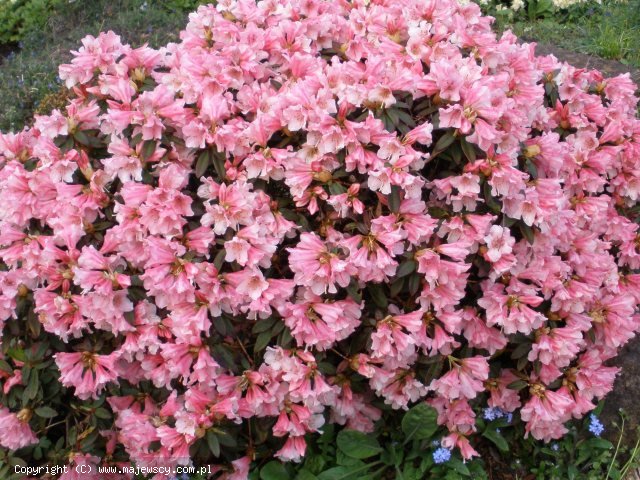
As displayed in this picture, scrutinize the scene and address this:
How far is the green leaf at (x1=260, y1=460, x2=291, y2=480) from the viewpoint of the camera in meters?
2.76

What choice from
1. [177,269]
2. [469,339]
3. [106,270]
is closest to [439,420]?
[469,339]

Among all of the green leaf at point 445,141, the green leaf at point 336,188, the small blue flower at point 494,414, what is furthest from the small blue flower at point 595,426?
the green leaf at point 336,188

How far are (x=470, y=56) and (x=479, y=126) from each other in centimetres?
37

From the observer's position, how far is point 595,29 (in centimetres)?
586

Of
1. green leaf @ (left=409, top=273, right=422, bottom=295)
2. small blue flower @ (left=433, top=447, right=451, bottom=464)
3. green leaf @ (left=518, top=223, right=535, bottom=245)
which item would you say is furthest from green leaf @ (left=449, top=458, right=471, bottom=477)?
green leaf @ (left=518, top=223, right=535, bottom=245)

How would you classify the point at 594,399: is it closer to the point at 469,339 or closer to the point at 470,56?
the point at 469,339

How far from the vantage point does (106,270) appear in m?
2.43

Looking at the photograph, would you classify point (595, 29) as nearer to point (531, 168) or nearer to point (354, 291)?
point (531, 168)

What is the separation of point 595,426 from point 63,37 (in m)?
5.09

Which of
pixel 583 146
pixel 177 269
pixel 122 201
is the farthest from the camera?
pixel 583 146

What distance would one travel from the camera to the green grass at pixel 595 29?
5375 millimetres

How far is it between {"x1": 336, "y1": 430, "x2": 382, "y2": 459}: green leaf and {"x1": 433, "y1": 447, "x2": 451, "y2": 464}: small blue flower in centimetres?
23

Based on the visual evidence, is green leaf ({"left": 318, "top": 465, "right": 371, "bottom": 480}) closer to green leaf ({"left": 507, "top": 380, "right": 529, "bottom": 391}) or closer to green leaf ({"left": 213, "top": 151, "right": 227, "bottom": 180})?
green leaf ({"left": 507, "top": 380, "right": 529, "bottom": 391})

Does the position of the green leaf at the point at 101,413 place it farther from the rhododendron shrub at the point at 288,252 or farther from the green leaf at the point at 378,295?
the green leaf at the point at 378,295
